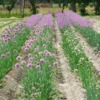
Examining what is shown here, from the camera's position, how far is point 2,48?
37.5 ft

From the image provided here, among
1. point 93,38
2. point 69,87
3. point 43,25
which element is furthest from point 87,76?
point 43,25

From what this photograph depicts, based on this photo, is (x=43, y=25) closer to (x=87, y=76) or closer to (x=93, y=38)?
(x=93, y=38)

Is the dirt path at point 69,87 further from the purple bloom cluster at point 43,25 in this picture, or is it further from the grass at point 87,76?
the purple bloom cluster at point 43,25

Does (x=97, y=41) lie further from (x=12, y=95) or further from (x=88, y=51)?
(x=12, y=95)

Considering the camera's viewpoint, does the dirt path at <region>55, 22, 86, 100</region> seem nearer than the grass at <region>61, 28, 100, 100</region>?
No

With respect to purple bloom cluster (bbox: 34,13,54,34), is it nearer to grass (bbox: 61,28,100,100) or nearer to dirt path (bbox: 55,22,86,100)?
grass (bbox: 61,28,100,100)

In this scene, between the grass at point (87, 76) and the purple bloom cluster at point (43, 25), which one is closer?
the grass at point (87, 76)

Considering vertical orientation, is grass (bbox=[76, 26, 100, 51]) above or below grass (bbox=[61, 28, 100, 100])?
below

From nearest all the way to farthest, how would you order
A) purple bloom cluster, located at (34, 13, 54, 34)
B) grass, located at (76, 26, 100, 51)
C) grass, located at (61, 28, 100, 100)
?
grass, located at (61, 28, 100, 100) < purple bloom cluster, located at (34, 13, 54, 34) < grass, located at (76, 26, 100, 51)

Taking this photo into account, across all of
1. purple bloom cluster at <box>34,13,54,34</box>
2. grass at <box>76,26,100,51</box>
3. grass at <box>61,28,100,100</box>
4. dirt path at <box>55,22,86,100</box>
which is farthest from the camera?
grass at <box>76,26,100,51</box>

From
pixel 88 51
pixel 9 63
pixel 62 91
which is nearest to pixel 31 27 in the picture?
pixel 88 51

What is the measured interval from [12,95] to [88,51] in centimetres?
728

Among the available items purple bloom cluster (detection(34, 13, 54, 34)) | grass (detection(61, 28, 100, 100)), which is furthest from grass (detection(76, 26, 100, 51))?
purple bloom cluster (detection(34, 13, 54, 34))

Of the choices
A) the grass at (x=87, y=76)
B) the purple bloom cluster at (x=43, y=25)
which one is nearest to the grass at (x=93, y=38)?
the grass at (x=87, y=76)
